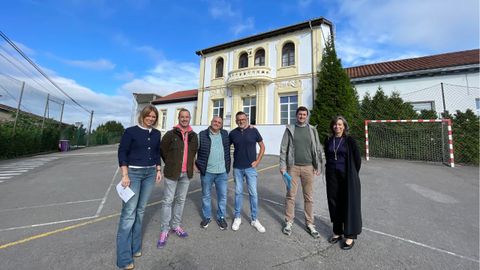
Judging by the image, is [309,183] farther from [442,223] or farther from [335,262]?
[442,223]

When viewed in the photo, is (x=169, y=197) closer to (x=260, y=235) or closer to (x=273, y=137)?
(x=260, y=235)

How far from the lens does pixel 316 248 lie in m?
2.70

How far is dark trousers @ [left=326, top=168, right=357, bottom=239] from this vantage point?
110 inches

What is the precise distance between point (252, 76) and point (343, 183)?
12806 millimetres

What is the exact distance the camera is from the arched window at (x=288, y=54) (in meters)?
14.7

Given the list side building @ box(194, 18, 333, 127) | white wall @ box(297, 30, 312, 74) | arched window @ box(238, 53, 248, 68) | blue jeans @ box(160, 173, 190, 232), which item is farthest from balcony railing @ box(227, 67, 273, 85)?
blue jeans @ box(160, 173, 190, 232)

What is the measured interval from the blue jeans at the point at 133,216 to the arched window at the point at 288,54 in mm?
14308

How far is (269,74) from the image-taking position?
48.8 ft

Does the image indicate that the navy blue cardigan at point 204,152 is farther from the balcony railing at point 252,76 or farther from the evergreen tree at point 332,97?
the balcony railing at point 252,76

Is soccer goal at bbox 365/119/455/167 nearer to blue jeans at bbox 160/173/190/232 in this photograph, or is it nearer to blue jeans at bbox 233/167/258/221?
blue jeans at bbox 233/167/258/221

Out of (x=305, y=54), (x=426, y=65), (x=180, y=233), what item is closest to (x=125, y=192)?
(x=180, y=233)

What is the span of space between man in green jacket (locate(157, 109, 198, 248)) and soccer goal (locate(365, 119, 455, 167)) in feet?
34.3

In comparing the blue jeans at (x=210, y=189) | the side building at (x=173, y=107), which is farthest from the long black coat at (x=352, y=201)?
the side building at (x=173, y=107)

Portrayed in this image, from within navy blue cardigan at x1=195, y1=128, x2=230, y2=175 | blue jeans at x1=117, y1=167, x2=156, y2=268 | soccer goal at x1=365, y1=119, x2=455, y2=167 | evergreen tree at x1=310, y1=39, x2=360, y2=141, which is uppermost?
evergreen tree at x1=310, y1=39, x2=360, y2=141
